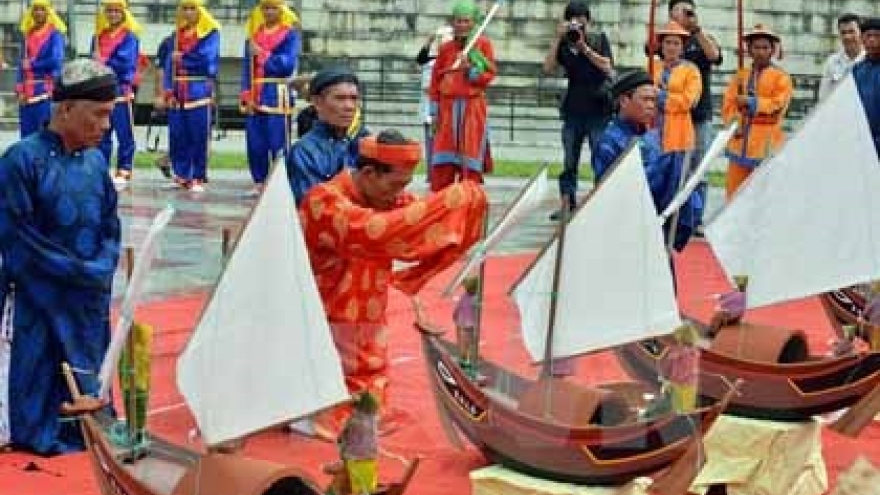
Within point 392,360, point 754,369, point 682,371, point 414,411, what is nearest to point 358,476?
point 682,371


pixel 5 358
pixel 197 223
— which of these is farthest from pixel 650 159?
pixel 197 223

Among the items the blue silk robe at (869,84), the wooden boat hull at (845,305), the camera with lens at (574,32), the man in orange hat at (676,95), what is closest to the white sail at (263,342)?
the wooden boat hull at (845,305)

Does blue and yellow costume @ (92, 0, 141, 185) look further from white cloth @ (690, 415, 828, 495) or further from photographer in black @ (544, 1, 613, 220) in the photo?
white cloth @ (690, 415, 828, 495)

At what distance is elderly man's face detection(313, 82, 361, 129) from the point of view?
6.25 meters

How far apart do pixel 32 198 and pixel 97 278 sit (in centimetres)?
34

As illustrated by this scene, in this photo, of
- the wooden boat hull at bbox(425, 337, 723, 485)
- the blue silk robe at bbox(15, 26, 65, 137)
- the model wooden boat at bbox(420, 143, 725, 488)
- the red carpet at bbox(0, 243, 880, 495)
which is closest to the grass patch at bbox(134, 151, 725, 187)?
the blue silk robe at bbox(15, 26, 65, 137)

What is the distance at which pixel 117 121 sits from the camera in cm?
1512

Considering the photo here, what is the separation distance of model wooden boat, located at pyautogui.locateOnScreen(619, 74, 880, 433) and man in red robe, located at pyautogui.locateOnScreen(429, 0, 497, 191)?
6899 mm

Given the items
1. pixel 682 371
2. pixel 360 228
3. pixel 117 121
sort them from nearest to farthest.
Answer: pixel 682 371 < pixel 360 228 < pixel 117 121

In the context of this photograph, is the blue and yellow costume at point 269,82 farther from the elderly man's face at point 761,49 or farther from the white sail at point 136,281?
the white sail at point 136,281

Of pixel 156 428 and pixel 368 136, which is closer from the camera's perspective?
pixel 156 428

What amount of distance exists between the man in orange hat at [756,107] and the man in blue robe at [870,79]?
1020 mm

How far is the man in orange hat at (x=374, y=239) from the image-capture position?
5250mm

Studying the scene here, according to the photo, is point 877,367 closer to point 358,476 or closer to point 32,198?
point 358,476
